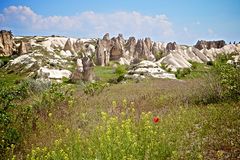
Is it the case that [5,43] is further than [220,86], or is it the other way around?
[5,43]

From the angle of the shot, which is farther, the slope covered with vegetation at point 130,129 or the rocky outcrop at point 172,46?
the rocky outcrop at point 172,46

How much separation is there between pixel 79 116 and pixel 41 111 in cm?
175

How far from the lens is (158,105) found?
11.7m

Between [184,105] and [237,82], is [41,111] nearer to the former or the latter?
[184,105]

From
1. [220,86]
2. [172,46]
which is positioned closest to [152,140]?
[220,86]

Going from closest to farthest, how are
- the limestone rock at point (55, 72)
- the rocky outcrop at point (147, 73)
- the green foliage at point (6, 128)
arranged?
the green foliage at point (6, 128) → the rocky outcrop at point (147, 73) → the limestone rock at point (55, 72)

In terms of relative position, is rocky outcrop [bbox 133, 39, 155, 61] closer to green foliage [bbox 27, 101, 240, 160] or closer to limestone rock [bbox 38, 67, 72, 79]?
limestone rock [bbox 38, 67, 72, 79]

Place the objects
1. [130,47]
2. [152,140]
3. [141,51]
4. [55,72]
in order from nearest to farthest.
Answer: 1. [152,140]
2. [55,72]
3. [141,51]
4. [130,47]

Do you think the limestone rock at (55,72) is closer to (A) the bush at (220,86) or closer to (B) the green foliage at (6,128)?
(A) the bush at (220,86)

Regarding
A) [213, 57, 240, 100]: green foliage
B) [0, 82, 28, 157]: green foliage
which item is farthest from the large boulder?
[0, 82, 28, 157]: green foliage

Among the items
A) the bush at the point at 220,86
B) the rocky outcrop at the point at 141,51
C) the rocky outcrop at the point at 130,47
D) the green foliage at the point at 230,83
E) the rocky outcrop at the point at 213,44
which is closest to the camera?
the green foliage at the point at 230,83

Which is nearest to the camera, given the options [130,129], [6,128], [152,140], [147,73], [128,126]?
[128,126]

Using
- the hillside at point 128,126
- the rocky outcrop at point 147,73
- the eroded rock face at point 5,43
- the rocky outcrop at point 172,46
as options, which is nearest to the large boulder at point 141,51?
the rocky outcrop at point 172,46

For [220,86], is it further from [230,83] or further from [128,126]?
[128,126]
